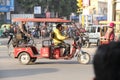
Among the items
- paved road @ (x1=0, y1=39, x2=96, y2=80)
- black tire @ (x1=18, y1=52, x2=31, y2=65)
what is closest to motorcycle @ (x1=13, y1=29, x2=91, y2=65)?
black tire @ (x1=18, y1=52, x2=31, y2=65)

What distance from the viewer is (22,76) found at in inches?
436

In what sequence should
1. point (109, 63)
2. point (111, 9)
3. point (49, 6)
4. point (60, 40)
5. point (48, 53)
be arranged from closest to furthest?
1. point (109, 63)
2. point (60, 40)
3. point (48, 53)
4. point (111, 9)
5. point (49, 6)

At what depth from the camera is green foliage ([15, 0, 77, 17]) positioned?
7756 centimetres

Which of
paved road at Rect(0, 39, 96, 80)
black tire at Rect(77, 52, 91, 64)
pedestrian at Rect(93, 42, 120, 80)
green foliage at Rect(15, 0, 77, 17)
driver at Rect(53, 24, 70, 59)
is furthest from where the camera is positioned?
green foliage at Rect(15, 0, 77, 17)

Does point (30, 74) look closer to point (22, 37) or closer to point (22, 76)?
point (22, 76)

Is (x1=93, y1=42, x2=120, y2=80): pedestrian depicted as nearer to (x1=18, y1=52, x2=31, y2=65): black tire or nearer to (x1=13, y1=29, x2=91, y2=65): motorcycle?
(x1=13, y1=29, x2=91, y2=65): motorcycle

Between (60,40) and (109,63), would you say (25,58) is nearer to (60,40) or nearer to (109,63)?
(60,40)

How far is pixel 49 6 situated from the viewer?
263 ft

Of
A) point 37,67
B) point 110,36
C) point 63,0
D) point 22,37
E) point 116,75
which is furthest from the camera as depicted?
point 63,0

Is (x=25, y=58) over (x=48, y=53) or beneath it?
beneath

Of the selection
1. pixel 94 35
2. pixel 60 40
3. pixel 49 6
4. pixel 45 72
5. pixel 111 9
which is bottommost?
pixel 45 72

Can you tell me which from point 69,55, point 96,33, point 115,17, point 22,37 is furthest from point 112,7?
point 69,55

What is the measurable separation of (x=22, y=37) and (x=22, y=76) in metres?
6.52

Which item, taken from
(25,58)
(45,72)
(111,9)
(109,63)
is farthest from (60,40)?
(111,9)
